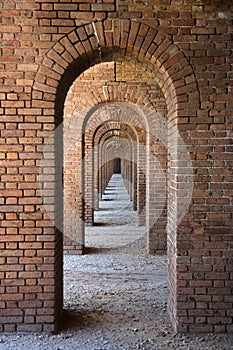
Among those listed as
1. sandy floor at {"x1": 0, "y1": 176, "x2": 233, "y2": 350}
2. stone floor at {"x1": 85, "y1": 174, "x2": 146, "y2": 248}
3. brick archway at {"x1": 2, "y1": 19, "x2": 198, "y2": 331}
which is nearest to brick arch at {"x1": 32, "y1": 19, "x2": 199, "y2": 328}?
brick archway at {"x1": 2, "y1": 19, "x2": 198, "y2": 331}

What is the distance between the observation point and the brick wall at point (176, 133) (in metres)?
4.27

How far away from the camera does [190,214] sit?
4383mm

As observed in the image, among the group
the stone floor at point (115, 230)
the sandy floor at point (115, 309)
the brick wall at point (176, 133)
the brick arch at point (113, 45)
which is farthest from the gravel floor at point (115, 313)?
the brick arch at point (113, 45)

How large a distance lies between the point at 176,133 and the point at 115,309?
2541mm

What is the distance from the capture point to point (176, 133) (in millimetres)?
4398

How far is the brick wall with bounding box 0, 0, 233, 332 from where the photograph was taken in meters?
4.27

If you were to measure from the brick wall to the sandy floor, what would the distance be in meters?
0.23

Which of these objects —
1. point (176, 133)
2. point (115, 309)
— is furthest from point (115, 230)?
point (176, 133)

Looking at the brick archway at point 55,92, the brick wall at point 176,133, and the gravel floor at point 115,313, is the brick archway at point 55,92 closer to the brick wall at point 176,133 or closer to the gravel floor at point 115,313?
the brick wall at point 176,133

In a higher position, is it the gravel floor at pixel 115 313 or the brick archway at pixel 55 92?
the brick archway at pixel 55 92

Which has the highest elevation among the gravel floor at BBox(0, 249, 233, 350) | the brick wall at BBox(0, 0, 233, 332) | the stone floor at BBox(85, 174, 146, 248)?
the brick wall at BBox(0, 0, 233, 332)

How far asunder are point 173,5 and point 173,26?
0.23 metres

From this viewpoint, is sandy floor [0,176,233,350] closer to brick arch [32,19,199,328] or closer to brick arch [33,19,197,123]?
brick arch [32,19,199,328]

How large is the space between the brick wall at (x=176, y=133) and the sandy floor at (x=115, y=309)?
229mm
